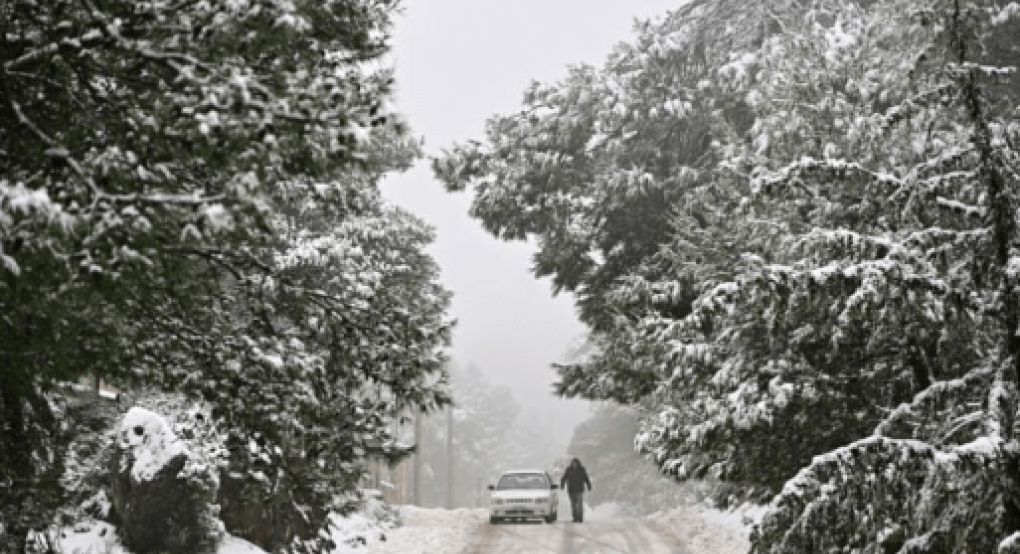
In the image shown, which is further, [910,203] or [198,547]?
[198,547]

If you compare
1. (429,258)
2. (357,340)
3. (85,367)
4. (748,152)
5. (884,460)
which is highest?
(429,258)

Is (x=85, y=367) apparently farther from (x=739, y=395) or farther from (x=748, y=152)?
(x=748, y=152)

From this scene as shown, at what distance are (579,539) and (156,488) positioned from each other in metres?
8.64

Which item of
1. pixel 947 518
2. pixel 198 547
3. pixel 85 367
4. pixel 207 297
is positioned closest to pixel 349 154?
pixel 85 367

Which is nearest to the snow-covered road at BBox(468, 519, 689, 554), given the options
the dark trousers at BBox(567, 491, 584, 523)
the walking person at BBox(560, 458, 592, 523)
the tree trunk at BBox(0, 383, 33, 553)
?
the dark trousers at BBox(567, 491, 584, 523)

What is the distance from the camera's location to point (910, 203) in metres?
6.88

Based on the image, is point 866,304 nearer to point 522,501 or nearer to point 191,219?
point 191,219

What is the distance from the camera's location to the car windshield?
960 inches

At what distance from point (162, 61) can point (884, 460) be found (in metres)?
5.26

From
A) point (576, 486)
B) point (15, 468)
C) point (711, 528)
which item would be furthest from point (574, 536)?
point (15, 468)

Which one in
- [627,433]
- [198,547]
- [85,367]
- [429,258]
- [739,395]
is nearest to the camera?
[85,367]

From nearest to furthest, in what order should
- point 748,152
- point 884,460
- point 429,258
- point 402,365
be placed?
point 884,460 < point 402,365 < point 748,152 < point 429,258

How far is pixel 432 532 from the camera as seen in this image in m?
19.6

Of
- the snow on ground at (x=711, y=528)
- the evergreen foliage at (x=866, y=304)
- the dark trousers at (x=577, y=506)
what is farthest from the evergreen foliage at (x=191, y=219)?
the dark trousers at (x=577, y=506)
